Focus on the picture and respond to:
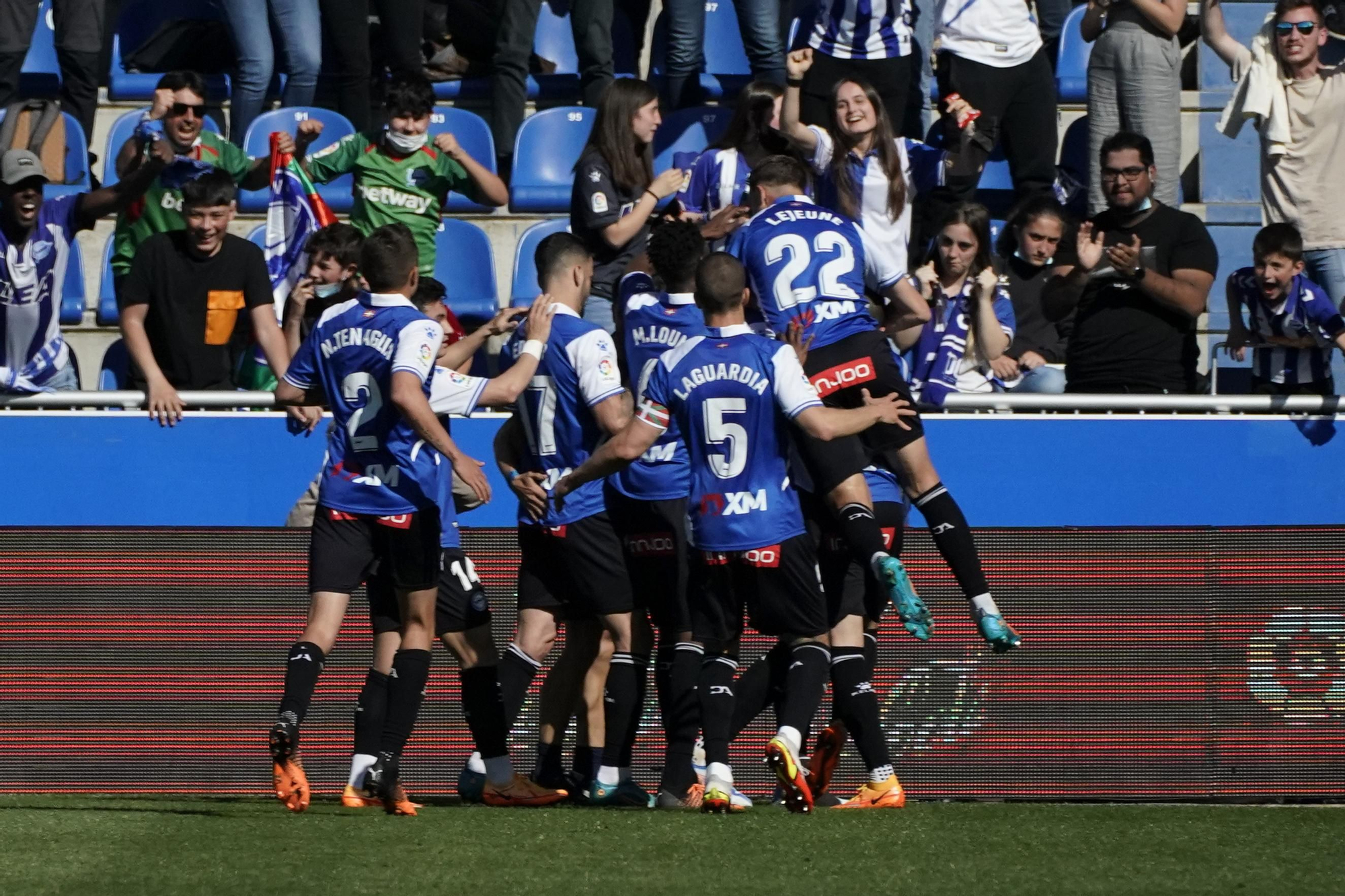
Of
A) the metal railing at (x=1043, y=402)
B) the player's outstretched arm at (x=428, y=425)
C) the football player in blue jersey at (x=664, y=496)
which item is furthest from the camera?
the metal railing at (x=1043, y=402)

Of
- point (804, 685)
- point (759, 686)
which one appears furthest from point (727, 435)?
point (759, 686)

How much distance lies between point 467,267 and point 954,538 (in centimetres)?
444

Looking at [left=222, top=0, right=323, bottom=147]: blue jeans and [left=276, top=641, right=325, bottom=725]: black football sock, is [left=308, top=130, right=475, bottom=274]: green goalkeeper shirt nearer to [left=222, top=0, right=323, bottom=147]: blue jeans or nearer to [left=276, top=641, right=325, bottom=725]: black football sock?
[left=222, top=0, right=323, bottom=147]: blue jeans

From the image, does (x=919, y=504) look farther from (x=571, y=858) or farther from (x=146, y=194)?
(x=146, y=194)

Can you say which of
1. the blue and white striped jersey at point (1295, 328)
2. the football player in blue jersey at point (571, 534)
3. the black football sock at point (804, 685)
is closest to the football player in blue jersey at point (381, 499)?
the football player in blue jersey at point (571, 534)

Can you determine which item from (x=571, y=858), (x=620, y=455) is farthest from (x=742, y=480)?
(x=571, y=858)

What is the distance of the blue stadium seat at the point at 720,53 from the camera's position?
40.7ft

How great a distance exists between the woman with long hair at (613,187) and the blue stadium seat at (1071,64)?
12.6ft

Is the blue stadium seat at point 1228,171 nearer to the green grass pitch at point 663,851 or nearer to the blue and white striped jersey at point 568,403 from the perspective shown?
the green grass pitch at point 663,851

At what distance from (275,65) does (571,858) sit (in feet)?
25.9

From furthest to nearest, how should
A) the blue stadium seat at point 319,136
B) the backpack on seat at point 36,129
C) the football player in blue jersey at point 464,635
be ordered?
the blue stadium seat at point 319,136, the backpack on seat at point 36,129, the football player in blue jersey at point 464,635

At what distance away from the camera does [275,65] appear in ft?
40.6

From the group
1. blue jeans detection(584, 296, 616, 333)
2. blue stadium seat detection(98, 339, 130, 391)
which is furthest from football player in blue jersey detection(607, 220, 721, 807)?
blue stadium seat detection(98, 339, 130, 391)

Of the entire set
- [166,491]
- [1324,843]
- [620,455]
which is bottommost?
[1324,843]
